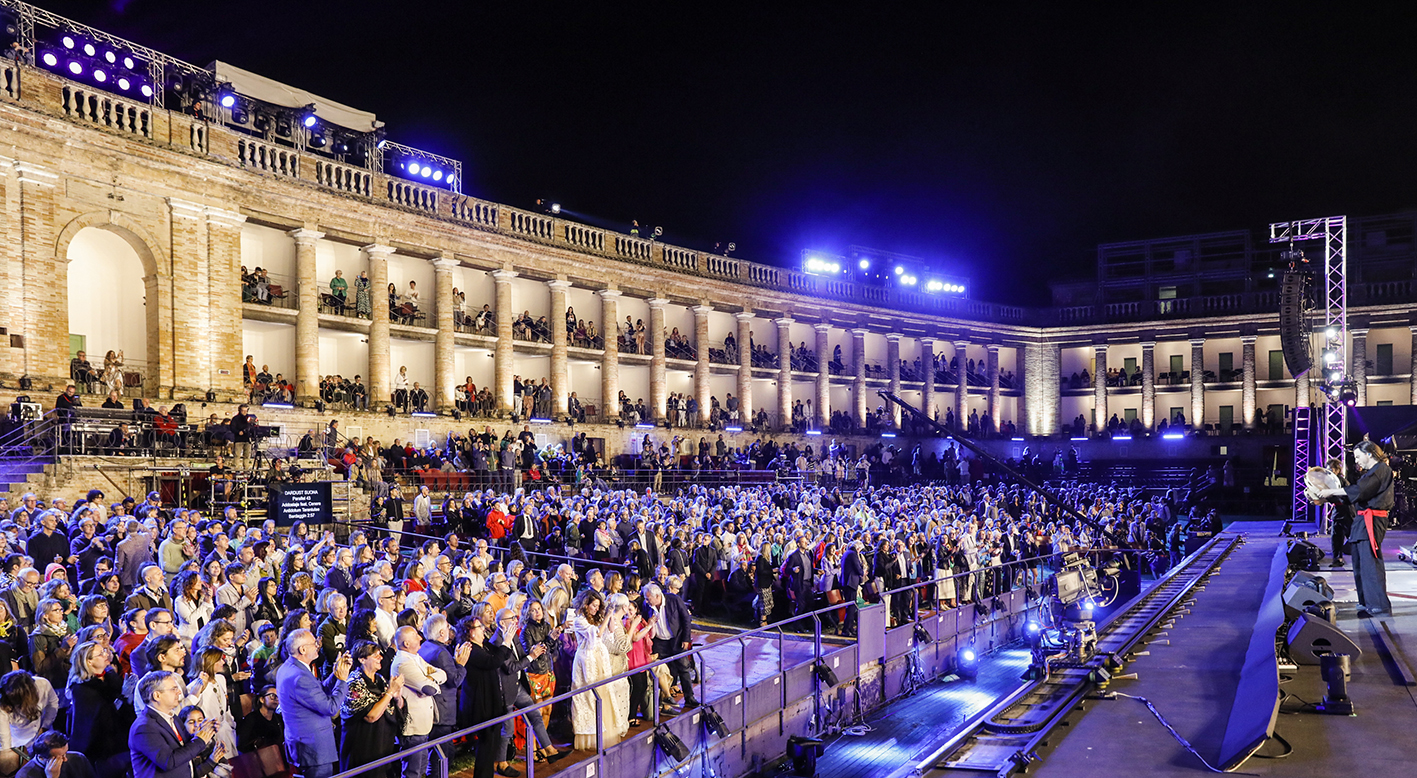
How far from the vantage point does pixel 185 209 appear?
25625 mm

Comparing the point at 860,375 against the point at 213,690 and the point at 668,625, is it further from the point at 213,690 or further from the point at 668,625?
the point at 213,690

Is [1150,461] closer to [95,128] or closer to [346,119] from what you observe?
[346,119]

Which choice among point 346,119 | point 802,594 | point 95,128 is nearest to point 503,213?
point 346,119

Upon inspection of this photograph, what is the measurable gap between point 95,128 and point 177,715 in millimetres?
22144

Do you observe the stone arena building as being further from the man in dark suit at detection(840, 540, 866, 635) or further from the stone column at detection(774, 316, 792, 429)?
the man in dark suit at detection(840, 540, 866, 635)

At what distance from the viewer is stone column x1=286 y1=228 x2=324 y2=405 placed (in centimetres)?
2884

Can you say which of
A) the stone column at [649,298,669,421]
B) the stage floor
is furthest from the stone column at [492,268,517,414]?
the stage floor

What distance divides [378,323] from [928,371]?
2902 cm

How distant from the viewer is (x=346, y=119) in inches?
1302

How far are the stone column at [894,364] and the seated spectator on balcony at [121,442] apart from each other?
1371 inches

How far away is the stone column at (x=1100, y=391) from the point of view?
55.3 m

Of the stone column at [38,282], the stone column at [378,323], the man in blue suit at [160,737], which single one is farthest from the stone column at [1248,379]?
the man in blue suit at [160,737]

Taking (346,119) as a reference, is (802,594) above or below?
below

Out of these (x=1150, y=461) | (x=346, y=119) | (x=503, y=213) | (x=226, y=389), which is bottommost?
(x=1150, y=461)
